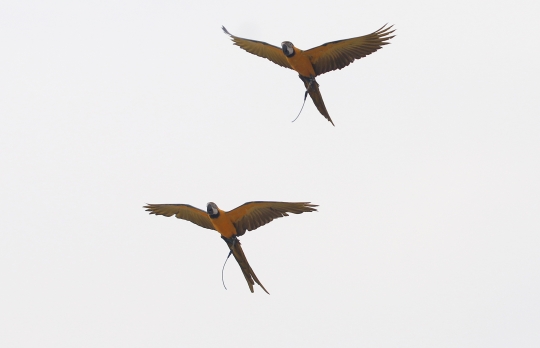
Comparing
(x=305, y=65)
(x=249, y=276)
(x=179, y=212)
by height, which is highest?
(x=305, y=65)

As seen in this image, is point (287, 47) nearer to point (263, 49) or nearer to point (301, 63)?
point (301, 63)

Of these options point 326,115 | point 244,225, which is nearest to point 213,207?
point 244,225

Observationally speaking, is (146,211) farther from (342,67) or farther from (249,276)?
(342,67)

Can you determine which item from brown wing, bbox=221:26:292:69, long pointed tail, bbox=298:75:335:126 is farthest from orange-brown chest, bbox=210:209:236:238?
brown wing, bbox=221:26:292:69

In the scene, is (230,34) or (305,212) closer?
(305,212)

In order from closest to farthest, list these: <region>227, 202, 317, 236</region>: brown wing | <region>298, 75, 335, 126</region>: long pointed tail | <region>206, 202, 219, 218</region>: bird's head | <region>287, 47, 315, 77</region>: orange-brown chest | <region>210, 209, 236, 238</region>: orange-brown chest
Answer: <region>227, 202, 317, 236</region>: brown wing < <region>206, 202, 219, 218</region>: bird's head < <region>210, 209, 236, 238</region>: orange-brown chest < <region>287, 47, 315, 77</region>: orange-brown chest < <region>298, 75, 335, 126</region>: long pointed tail

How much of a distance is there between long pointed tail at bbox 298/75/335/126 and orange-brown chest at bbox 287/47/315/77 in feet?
0.48

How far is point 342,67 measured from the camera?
3528cm

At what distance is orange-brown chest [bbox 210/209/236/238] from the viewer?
112 ft

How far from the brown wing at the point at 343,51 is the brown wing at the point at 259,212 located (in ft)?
12.8

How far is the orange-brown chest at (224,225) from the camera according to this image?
112ft

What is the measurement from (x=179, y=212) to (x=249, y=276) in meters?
2.56

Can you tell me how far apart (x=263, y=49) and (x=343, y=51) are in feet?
7.65

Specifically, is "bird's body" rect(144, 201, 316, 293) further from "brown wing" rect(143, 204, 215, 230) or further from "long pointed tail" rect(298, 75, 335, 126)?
"long pointed tail" rect(298, 75, 335, 126)
